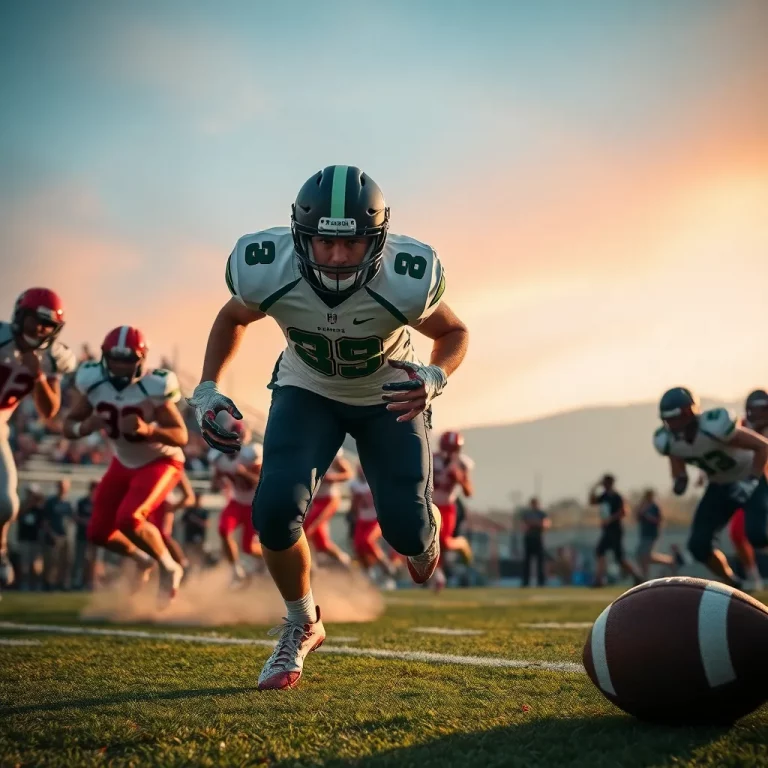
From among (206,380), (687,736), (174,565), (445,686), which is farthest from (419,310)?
(174,565)

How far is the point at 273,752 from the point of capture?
2.58 meters

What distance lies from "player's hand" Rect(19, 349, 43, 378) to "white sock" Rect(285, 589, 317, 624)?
11.4ft

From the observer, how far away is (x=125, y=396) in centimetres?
756

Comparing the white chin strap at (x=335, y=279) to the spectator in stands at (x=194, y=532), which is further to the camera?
the spectator in stands at (x=194, y=532)

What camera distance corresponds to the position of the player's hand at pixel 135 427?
713 cm

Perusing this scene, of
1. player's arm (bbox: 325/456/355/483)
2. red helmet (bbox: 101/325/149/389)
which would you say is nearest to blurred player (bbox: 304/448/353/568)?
player's arm (bbox: 325/456/355/483)

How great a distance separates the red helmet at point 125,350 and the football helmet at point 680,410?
13.2 feet

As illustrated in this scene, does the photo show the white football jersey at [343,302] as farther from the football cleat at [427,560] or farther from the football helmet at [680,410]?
the football helmet at [680,410]

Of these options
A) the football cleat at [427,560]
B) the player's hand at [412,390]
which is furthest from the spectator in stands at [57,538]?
the player's hand at [412,390]

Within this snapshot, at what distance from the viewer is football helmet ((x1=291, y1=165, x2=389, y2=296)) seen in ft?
11.7

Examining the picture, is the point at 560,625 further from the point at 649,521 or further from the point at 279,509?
the point at 649,521

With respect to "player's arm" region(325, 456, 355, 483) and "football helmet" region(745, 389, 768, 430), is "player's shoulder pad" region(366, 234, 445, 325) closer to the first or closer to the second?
"football helmet" region(745, 389, 768, 430)

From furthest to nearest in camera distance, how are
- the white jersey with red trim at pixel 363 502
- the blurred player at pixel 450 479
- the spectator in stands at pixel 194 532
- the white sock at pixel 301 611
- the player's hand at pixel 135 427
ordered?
the spectator in stands at pixel 194 532 < the white jersey with red trim at pixel 363 502 < the blurred player at pixel 450 479 < the player's hand at pixel 135 427 < the white sock at pixel 301 611

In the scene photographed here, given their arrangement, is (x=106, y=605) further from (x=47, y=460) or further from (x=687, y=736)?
(x=47, y=460)
